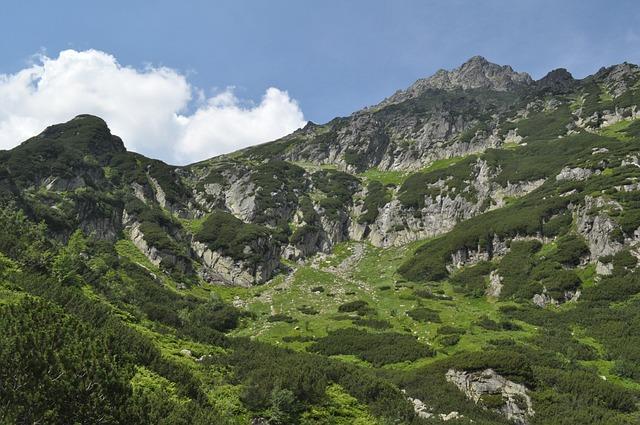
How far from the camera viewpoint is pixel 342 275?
79125mm

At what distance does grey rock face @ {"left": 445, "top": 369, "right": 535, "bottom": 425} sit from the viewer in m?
25.1

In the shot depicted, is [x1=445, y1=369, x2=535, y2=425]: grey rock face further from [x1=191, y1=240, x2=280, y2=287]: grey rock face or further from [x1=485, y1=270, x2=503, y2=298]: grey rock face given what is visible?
[x1=191, y1=240, x2=280, y2=287]: grey rock face

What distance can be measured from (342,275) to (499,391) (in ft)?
174

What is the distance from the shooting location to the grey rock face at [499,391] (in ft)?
82.4

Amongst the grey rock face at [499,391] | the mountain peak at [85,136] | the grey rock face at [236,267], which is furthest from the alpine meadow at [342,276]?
the mountain peak at [85,136]

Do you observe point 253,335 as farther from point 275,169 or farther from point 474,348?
point 275,169

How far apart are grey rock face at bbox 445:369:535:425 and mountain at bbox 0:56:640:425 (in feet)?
0.42

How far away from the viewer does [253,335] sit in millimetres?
46438

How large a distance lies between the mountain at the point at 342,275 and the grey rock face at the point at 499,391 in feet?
0.42

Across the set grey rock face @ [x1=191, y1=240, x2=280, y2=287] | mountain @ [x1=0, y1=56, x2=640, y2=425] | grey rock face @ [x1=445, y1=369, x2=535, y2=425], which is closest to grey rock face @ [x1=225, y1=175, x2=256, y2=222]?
mountain @ [x1=0, y1=56, x2=640, y2=425]

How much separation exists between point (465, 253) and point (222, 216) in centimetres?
4891

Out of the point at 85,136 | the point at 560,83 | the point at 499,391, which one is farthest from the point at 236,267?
the point at 560,83

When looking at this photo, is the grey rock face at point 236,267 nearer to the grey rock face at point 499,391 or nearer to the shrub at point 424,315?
the shrub at point 424,315

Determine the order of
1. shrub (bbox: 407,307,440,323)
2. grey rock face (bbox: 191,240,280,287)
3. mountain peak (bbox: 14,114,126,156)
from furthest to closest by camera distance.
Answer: mountain peak (bbox: 14,114,126,156) < grey rock face (bbox: 191,240,280,287) < shrub (bbox: 407,307,440,323)
